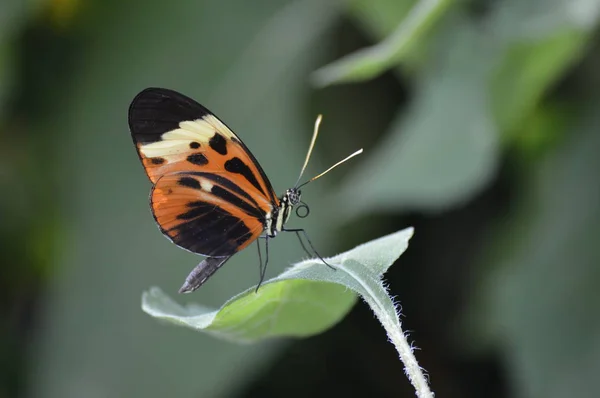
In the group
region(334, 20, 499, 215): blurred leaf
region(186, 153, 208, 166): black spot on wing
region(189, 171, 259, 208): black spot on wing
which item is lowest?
region(334, 20, 499, 215): blurred leaf

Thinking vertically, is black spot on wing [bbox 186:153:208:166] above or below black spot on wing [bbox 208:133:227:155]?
below

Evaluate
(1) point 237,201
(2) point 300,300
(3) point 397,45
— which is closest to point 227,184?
(1) point 237,201

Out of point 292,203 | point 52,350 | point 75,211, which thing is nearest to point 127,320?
point 52,350

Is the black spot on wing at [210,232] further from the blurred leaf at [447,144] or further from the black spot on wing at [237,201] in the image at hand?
the blurred leaf at [447,144]

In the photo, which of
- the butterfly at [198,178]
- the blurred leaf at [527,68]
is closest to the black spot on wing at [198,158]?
the butterfly at [198,178]

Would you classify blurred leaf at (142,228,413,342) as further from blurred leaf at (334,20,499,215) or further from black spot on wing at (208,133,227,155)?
blurred leaf at (334,20,499,215)

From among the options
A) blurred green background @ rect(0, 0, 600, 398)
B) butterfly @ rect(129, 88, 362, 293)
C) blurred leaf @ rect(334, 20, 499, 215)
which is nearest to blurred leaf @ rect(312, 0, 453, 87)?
blurred green background @ rect(0, 0, 600, 398)

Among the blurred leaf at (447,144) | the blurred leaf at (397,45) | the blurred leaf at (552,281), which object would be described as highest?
the blurred leaf at (397,45)
